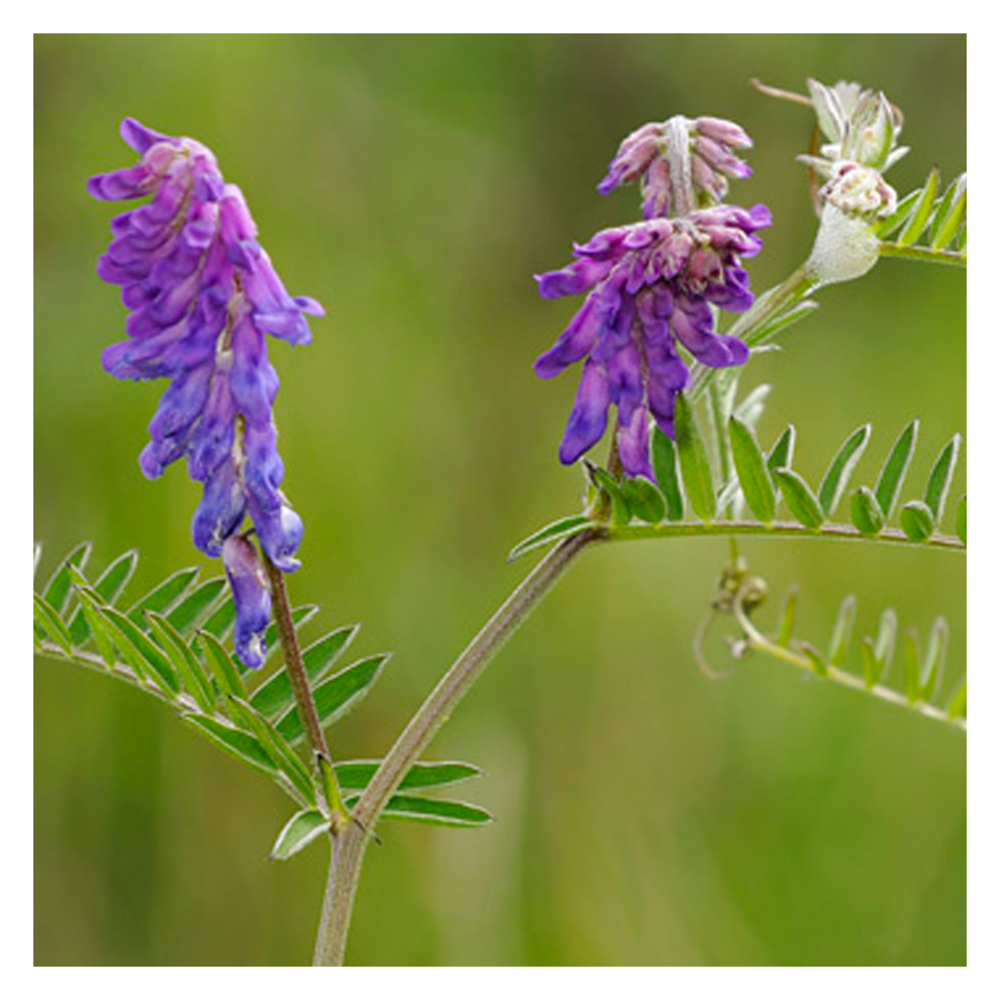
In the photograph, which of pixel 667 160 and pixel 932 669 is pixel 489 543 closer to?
pixel 932 669

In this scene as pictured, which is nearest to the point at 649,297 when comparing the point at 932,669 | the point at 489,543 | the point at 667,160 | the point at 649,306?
the point at 649,306

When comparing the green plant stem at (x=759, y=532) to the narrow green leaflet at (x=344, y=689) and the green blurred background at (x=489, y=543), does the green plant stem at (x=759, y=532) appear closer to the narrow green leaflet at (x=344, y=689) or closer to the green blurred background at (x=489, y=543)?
the narrow green leaflet at (x=344, y=689)

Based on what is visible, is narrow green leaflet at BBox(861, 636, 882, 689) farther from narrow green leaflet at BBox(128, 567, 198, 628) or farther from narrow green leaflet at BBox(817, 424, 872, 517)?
narrow green leaflet at BBox(128, 567, 198, 628)

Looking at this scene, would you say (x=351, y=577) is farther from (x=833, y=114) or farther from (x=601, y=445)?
(x=833, y=114)

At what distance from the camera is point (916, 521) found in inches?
47.5

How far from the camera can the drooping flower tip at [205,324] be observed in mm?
1059

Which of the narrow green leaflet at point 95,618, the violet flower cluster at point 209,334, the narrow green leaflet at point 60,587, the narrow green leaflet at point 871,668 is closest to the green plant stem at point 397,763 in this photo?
the violet flower cluster at point 209,334

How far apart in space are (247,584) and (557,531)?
0.22 meters

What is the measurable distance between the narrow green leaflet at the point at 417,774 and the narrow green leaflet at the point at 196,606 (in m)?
0.19

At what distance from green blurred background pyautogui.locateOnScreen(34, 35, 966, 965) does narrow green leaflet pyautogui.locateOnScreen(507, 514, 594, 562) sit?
1.57 m

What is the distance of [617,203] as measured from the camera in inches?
135

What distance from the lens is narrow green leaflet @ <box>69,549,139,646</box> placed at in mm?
1293

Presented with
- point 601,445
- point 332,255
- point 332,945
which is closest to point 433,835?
point 601,445

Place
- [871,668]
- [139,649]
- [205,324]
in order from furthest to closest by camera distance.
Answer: [871,668], [139,649], [205,324]
